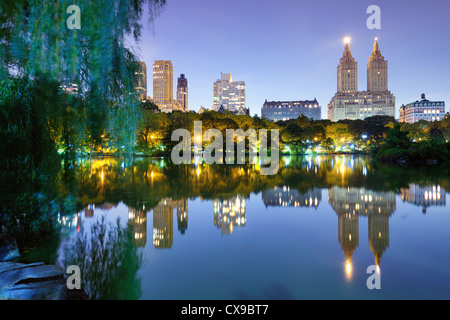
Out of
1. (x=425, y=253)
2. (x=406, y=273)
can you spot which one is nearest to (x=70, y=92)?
(x=406, y=273)

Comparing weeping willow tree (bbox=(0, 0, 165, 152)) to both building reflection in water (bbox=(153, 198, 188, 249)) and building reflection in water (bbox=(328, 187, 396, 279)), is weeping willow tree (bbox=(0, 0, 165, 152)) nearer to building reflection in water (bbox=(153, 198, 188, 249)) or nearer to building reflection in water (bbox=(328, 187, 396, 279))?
building reflection in water (bbox=(153, 198, 188, 249))

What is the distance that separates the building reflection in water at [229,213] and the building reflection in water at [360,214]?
2908 millimetres

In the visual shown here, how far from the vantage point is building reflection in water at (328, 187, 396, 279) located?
679 centimetres

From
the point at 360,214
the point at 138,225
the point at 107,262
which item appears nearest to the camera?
the point at 107,262

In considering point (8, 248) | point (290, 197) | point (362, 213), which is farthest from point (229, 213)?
point (8, 248)

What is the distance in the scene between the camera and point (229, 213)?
404 inches

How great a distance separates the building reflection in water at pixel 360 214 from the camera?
679 centimetres

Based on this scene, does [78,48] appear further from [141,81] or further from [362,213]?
[362,213]

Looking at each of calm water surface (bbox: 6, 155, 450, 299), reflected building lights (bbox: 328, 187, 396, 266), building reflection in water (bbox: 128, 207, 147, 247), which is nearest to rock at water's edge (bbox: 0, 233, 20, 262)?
calm water surface (bbox: 6, 155, 450, 299)

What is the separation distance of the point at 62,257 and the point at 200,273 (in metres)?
2.77

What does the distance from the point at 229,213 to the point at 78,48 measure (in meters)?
6.55

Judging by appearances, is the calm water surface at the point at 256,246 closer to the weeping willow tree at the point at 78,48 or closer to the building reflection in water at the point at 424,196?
the building reflection in water at the point at 424,196

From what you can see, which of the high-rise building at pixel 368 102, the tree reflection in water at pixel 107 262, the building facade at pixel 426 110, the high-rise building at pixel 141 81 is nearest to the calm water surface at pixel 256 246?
the tree reflection in water at pixel 107 262

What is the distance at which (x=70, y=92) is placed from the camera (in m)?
6.61
